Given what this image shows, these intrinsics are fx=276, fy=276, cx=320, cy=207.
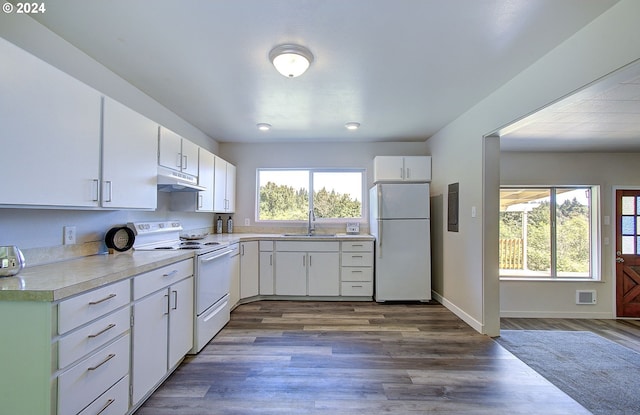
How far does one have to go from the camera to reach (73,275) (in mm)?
1398

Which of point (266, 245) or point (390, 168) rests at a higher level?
point (390, 168)

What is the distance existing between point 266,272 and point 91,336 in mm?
2630

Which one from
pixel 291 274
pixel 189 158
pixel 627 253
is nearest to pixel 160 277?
pixel 189 158

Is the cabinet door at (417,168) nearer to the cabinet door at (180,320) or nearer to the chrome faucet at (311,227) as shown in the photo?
the chrome faucet at (311,227)

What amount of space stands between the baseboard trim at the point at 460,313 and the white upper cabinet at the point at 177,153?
3462mm

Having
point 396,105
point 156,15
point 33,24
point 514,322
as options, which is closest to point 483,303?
point 514,322

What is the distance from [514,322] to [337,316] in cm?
238

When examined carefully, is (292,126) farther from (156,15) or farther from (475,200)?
(475,200)

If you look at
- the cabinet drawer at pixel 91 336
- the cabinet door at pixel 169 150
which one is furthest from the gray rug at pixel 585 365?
the cabinet door at pixel 169 150

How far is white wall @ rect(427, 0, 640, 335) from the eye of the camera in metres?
1.57

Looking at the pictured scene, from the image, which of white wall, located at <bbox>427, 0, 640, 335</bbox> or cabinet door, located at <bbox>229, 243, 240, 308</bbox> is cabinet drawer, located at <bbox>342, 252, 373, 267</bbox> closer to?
white wall, located at <bbox>427, 0, 640, 335</bbox>

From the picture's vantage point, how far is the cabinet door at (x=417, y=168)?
13.3 ft

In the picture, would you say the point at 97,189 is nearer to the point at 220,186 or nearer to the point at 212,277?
the point at 212,277

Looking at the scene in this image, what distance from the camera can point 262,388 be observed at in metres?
1.95
